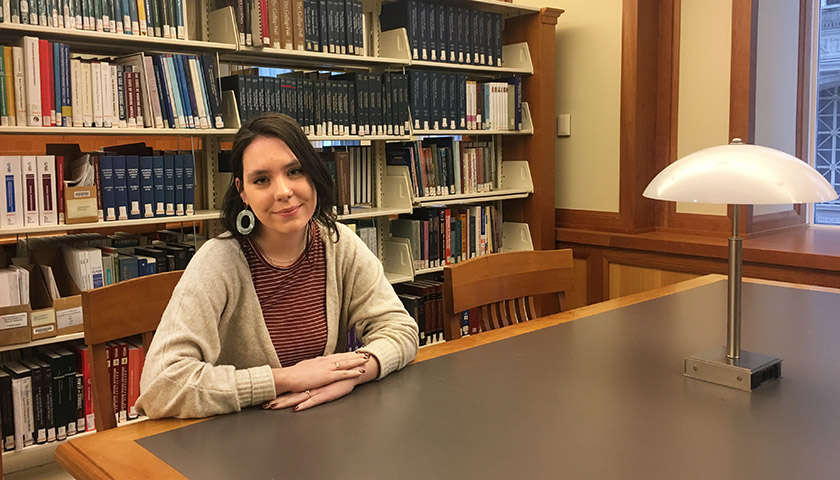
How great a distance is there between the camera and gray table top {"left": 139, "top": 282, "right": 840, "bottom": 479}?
3.17 ft

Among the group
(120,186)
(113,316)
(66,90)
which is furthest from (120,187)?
(113,316)

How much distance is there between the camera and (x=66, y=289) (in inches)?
105

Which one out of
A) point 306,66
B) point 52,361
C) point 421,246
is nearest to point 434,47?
point 306,66

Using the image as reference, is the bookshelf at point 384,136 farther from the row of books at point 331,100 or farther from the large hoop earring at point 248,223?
the large hoop earring at point 248,223

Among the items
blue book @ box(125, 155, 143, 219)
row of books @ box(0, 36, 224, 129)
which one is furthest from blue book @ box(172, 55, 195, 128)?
blue book @ box(125, 155, 143, 219)

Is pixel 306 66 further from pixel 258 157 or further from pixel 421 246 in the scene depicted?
pixel 258 157

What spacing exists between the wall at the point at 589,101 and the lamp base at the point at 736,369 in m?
2.64

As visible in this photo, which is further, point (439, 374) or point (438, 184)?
point (438, 184)

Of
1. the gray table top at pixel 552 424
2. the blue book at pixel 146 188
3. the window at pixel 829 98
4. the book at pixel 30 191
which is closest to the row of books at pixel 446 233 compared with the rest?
the blue book at pixel 146 188

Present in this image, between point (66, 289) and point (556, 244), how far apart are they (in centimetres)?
256

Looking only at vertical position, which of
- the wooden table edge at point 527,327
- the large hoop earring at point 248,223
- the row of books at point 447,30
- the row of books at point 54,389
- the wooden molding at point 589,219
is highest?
the row of books at point 447,30

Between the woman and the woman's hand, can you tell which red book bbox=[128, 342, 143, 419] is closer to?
the woman

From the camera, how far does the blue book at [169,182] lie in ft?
8.84

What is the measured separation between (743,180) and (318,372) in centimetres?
77
